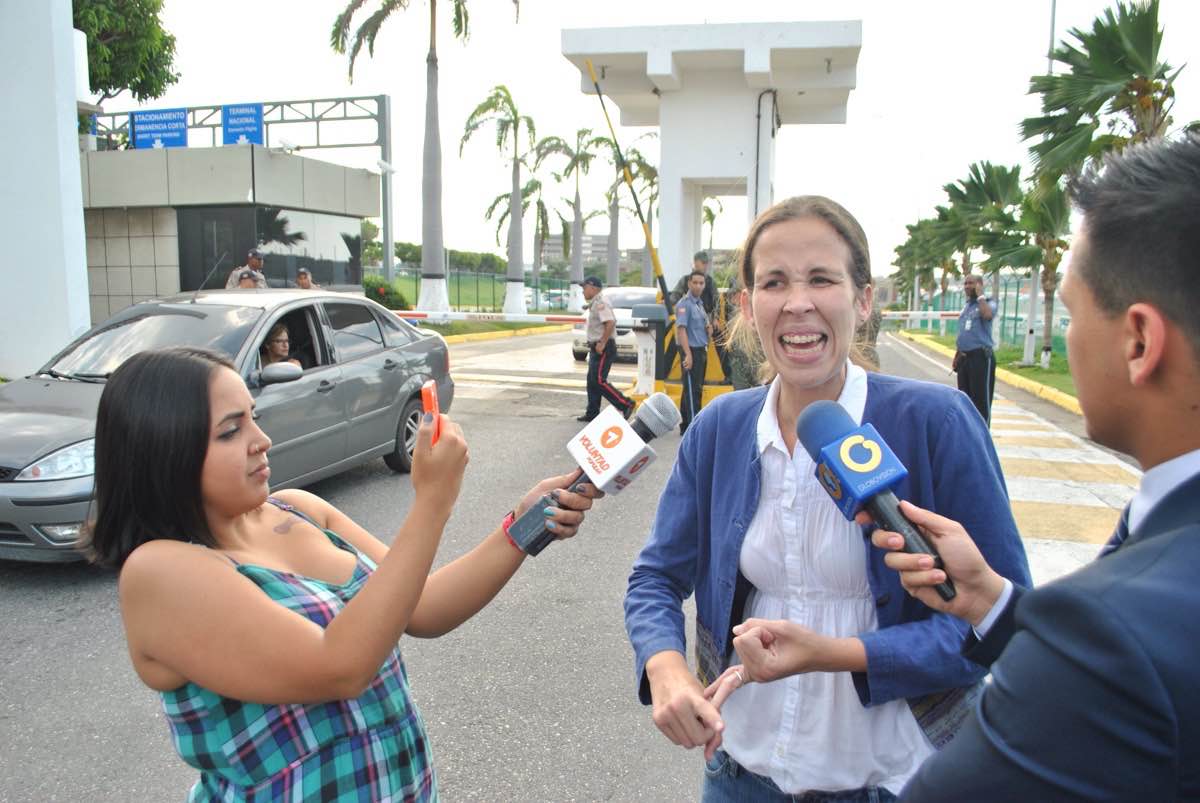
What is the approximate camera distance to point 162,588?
153cm

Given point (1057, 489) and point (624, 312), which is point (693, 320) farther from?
point (624, 312)

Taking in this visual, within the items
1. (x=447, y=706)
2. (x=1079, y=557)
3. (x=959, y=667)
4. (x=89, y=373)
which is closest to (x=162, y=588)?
(x=959, y=667)

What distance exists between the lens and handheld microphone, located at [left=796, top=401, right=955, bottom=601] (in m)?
1.34

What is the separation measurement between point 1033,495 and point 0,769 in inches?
291

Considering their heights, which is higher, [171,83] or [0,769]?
[171,83]

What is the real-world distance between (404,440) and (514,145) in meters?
29.2

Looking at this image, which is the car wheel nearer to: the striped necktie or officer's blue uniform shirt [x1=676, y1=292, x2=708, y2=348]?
officer's blue uniform shirt [x1=676, y1=292, x2=708, y2=348]

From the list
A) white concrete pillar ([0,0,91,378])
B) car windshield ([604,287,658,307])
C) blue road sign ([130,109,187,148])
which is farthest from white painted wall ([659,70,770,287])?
blue road sign ([130,109,187,148])

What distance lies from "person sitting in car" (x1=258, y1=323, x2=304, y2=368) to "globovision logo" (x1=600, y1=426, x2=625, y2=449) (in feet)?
17.5

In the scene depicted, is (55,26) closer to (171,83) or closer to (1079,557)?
(1079,557)

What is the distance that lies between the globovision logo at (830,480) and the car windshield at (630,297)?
1546 cm

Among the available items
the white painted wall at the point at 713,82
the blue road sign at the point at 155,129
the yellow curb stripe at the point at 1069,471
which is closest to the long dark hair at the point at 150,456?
the yellow curb stripe at the point at 1069,471

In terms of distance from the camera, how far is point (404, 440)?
26.5 feet

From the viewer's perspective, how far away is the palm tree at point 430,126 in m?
23.2
